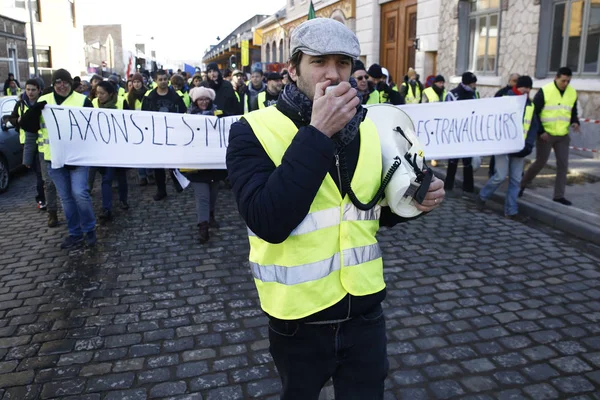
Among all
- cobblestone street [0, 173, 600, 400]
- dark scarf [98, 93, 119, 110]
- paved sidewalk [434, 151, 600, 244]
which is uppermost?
dark scarf [98, 93, 119, 110]

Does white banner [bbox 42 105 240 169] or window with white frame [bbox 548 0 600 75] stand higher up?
window with white frame [bbox 548 0 600 75]

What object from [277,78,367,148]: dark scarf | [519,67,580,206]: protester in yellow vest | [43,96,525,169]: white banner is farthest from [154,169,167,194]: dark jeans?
[277,78,367,148]: dark scarf

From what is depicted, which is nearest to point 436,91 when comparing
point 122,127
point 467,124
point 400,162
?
point 467,124

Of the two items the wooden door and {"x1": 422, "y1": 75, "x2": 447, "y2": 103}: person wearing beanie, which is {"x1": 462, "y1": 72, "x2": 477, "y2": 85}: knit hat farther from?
the wooden door

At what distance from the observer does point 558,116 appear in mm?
7637

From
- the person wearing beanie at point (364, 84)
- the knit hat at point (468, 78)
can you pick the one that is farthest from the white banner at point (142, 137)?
the knit hat at point (468, 78)

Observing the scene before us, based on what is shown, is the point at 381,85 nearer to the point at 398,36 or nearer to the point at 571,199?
the point at 571,199

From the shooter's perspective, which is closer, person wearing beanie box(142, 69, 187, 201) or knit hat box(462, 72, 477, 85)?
person wearing beanie box(142, 69, 187, 201)

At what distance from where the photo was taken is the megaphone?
1985 millimetres

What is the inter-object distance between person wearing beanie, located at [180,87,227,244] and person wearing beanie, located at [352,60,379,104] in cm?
196

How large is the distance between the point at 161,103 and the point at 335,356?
22.4ft

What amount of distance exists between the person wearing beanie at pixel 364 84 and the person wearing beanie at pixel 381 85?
133mm

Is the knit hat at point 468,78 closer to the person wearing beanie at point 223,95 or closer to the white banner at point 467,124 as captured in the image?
the white banner at point 467,124

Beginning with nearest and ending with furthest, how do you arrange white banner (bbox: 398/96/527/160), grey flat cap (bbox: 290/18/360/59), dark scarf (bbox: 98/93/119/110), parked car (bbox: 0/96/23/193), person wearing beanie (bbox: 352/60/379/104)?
grey flat cap (bbox: 290/18/360/59)
person wearing beanie (bbox: 352/60/379/104)
white banner (bbox: 398/96/527/160)
dark scarf (bbox: 98/93/119/110)
parked car (bbox: 0/96/23/193)
